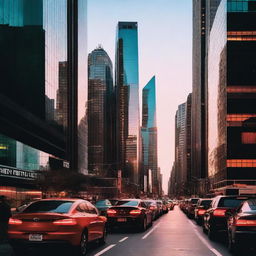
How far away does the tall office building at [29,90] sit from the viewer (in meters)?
67.9

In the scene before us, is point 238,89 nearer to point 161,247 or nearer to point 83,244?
point 161,247

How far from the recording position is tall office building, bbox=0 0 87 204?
67938mm

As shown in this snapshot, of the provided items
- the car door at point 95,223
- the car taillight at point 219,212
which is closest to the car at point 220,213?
the car taillight at point 219,212

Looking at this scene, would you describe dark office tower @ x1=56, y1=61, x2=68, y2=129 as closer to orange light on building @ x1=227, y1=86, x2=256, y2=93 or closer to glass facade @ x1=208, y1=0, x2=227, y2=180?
glass facade @ x1=208, y1=0, x2=227, y2=180

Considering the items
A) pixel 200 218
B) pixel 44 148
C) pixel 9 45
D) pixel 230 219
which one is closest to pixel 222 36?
pixel 44 148

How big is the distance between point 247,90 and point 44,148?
143 feet

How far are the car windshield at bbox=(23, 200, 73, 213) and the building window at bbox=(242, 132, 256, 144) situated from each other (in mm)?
92115

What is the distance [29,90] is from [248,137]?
1855 inches

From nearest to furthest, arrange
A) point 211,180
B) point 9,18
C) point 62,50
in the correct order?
point 9,18 → point 62,50 → point 211,180

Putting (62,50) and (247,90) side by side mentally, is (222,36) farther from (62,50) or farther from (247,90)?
(62,50)

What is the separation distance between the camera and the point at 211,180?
131875 mm

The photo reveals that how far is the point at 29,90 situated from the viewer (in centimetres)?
7625

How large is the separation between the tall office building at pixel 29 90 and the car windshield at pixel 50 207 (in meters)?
50.0

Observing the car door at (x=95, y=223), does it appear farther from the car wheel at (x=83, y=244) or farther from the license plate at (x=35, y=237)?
the license plate at (x=35, y=237)
